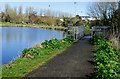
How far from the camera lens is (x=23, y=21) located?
64.0 m

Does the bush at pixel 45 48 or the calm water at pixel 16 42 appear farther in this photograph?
the calm water at pixel 16 42

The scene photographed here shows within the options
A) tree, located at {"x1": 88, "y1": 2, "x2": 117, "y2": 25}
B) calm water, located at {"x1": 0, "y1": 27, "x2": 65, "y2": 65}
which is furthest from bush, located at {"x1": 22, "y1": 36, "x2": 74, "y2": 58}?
tree, located at {"x1": 88, "y1": 2, "x2": 117, "y2": 25}

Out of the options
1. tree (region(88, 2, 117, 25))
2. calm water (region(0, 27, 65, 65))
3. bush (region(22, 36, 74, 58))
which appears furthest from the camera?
tree (region(88, 2, 117, 25))

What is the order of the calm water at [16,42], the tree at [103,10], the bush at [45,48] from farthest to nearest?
the tree at [103,10]
the calm water at [16,42]
the bush at [45,48]

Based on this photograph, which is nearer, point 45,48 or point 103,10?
point 45,48

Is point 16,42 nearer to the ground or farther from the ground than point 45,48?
nearer to the ground

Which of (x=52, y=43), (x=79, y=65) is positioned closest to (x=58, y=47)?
(x=52, y=43)

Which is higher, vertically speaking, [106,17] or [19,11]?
[19,11]

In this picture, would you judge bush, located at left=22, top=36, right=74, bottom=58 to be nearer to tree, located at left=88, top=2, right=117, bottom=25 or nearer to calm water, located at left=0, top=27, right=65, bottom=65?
calm water, located at left=0, top=27, right=65, bottom=65

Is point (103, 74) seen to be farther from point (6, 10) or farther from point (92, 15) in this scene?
point (6, 10)

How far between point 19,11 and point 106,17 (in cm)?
6183

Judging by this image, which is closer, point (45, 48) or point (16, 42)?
point (45, 48)

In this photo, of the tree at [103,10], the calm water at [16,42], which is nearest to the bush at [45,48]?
the calm water at [16,42]

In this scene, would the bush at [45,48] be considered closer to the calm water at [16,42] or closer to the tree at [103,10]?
the calm water at [16,42]
